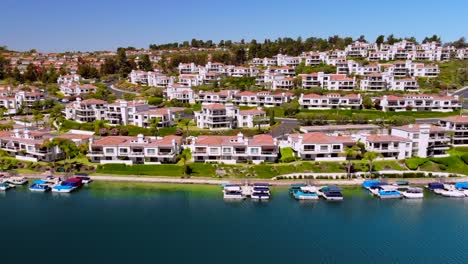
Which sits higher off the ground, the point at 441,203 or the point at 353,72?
the point at 353,72

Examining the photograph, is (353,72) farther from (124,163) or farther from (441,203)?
(124,163)

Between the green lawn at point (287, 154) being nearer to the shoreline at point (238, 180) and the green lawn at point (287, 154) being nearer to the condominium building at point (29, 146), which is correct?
the shoreline at point (238, 180)

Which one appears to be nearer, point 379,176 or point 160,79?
point 379,176

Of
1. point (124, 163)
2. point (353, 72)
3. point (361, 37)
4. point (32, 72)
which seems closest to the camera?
point (124, 163)

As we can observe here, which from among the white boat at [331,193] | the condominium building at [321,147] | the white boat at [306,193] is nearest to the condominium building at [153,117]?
the condominium building at [321,147]

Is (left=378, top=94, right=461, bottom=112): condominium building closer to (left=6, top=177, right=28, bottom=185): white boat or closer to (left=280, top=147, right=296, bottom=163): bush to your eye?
(left=280, top=147, right=296, bottom=163): bush

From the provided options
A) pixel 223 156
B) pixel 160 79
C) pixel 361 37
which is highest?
pixel 361 37

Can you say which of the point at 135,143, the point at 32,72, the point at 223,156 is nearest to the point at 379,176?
the point at 223,156

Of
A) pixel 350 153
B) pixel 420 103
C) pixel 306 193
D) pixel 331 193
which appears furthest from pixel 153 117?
pixel 420 103
